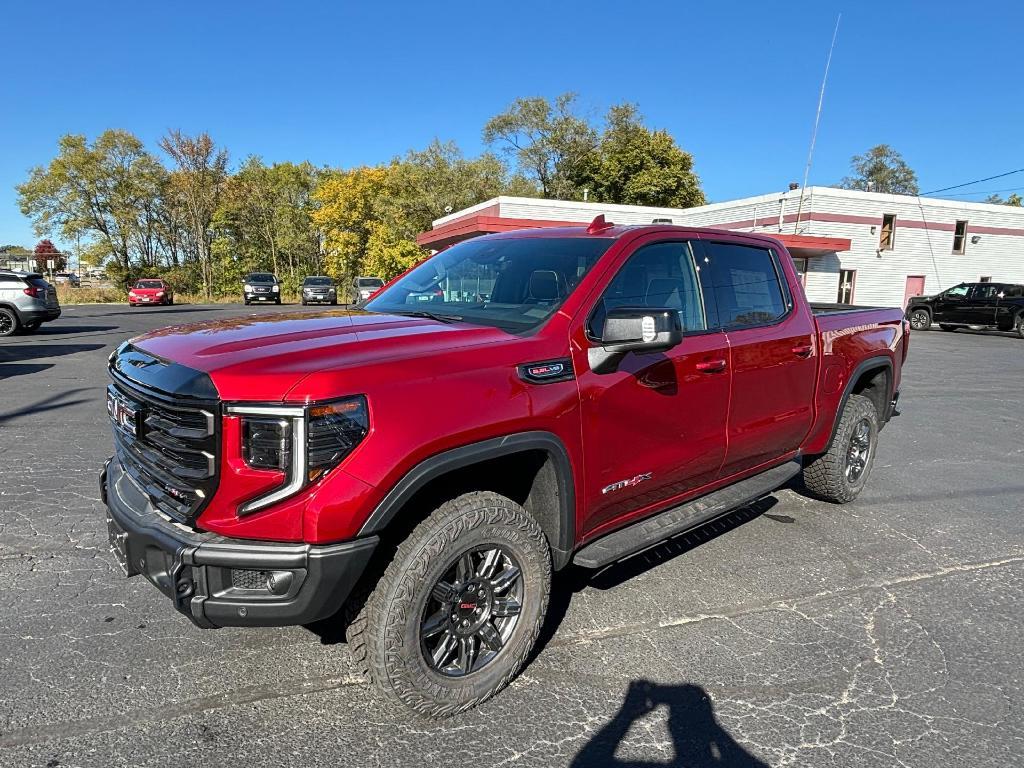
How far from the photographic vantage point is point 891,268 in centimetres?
2922

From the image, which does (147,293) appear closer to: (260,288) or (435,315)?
(260,288)

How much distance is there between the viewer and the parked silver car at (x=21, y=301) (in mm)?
16141

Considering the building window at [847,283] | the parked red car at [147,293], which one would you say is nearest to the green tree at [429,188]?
the parked red car at [147,293]

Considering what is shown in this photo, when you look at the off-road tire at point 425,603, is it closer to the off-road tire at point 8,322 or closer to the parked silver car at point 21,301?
the parked silver car at point 21,301

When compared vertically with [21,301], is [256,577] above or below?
below

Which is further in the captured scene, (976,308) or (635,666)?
(976,308)

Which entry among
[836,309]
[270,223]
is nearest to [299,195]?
[270,223]

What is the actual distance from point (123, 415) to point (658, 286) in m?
2.51

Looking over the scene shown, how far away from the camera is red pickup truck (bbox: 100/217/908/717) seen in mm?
2141

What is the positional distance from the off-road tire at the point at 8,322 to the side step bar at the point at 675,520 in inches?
724

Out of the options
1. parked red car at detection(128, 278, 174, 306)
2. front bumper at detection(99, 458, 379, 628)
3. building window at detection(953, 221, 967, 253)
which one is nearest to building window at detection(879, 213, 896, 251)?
building window at detection(953, 221, 967, 253)

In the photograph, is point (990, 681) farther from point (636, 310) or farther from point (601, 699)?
point (636, 310)

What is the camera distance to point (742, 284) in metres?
3.91

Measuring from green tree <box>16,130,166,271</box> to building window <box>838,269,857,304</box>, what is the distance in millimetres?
43608
